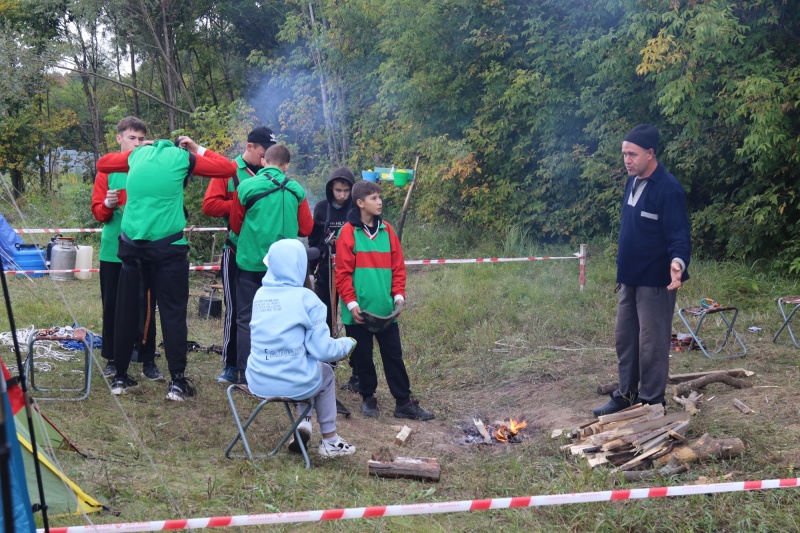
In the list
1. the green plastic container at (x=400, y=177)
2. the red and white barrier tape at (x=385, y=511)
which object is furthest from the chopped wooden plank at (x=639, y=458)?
the green plastic container at (x=400, y=177)

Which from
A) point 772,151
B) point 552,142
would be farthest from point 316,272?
point 552,142

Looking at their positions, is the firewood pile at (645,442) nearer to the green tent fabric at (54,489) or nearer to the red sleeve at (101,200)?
the green tent fabric at (54,489)

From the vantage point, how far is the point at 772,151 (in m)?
9.26

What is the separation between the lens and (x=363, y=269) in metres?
5.68

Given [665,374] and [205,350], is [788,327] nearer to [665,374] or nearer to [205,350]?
[665,374]

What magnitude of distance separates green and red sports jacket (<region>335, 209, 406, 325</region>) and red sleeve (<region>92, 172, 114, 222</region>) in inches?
71.8

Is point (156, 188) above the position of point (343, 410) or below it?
above

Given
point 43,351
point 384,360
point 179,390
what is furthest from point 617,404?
point 43,351

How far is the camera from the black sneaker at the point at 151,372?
611 cm

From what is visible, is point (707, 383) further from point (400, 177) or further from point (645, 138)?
point (400, 177)

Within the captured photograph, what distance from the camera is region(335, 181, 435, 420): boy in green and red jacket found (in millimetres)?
5672

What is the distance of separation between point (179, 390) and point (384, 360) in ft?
5.05

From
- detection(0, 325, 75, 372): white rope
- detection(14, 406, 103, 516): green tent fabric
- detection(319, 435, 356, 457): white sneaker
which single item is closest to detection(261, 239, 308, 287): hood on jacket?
detection(319, 435, 356, 457): white sneaker

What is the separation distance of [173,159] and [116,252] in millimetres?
1023
